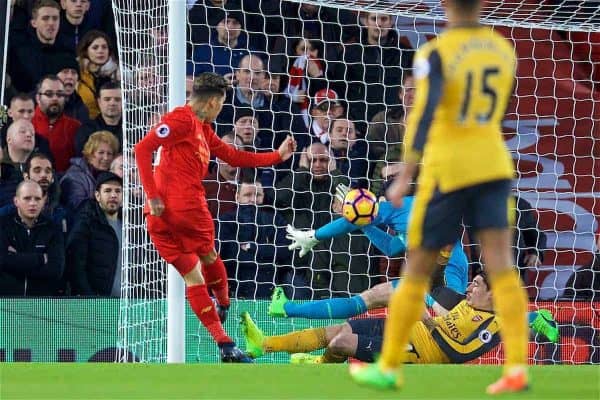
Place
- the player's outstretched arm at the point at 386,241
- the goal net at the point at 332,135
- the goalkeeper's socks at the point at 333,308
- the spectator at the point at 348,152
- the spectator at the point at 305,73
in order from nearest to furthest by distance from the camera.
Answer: the goalkeeper's socks at the point at 333,308 < the player's outstretched arm at the point at 386,241 < the goal net at the point at 332,135 < the spectator at the point at 348,152 < the spectator at the point at 305,73

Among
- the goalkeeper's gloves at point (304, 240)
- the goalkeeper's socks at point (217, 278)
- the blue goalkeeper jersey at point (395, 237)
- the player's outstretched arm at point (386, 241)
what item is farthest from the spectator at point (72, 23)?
the player's outstretched arm at point (386, 241)

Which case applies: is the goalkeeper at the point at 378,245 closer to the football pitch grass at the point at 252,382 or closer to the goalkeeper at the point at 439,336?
the goalkeeper at the point at 439,336

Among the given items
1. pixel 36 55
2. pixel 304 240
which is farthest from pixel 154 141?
pixel 36 55

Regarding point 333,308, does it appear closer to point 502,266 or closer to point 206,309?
point 206,309

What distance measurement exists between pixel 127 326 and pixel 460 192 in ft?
18.9

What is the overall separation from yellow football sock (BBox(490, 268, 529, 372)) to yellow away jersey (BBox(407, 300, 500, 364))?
4151 mm

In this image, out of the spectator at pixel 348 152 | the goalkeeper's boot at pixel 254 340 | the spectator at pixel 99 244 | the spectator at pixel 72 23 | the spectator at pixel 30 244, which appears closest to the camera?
the goalkeeper's boot at pixel 254 340

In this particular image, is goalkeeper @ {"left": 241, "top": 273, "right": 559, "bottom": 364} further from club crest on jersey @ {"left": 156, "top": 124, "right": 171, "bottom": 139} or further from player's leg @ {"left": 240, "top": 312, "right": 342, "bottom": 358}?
club crest on jersey @ {"left": 156, "top": 124, "right": 171, "bottom": 139}

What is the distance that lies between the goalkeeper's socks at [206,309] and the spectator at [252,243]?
174 centimetres

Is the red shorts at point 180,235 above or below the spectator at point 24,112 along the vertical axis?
below

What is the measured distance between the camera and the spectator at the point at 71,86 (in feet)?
40.7

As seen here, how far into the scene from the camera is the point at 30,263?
37.8 ft

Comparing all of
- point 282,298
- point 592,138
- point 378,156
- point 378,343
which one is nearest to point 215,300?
point 282,298

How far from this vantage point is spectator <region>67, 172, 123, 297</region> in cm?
1168
